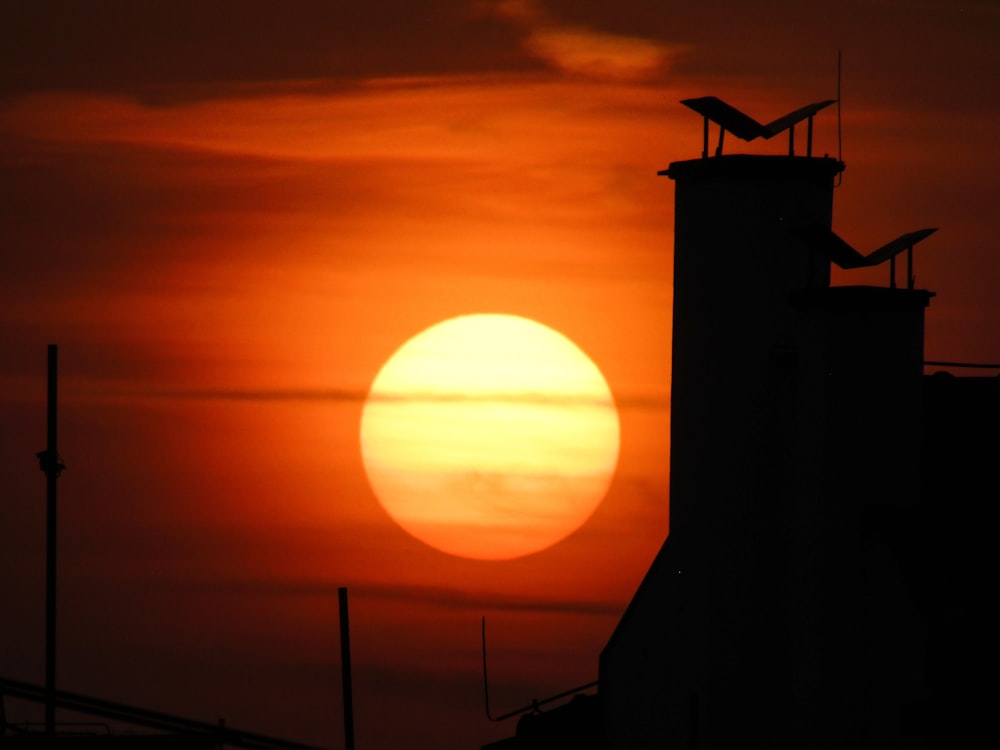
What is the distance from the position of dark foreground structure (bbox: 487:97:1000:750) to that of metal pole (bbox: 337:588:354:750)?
20.3 feet

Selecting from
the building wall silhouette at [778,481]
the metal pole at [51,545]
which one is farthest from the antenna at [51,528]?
the building wall silhouette at [778,481]

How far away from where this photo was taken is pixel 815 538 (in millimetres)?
42344

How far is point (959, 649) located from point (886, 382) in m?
7.85

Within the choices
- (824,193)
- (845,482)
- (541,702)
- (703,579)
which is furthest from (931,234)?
(541,702)

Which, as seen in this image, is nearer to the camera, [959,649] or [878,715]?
[959,649]

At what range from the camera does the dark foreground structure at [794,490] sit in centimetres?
4144

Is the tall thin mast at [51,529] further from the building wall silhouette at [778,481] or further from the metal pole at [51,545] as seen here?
the building wall silhouette at [778,481]

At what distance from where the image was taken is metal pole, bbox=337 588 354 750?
4709 cm

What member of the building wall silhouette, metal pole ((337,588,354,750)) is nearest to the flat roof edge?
the building wall silhouette

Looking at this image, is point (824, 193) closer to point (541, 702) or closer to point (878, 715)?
point (878, 715)

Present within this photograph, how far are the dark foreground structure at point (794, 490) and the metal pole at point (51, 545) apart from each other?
1357cm

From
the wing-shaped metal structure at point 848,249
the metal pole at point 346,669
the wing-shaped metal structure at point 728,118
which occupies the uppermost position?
the wing-shaped metal structure at point 728,118

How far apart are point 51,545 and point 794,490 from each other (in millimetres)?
15446

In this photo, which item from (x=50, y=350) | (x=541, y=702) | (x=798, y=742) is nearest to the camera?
(x=50, y=350)
